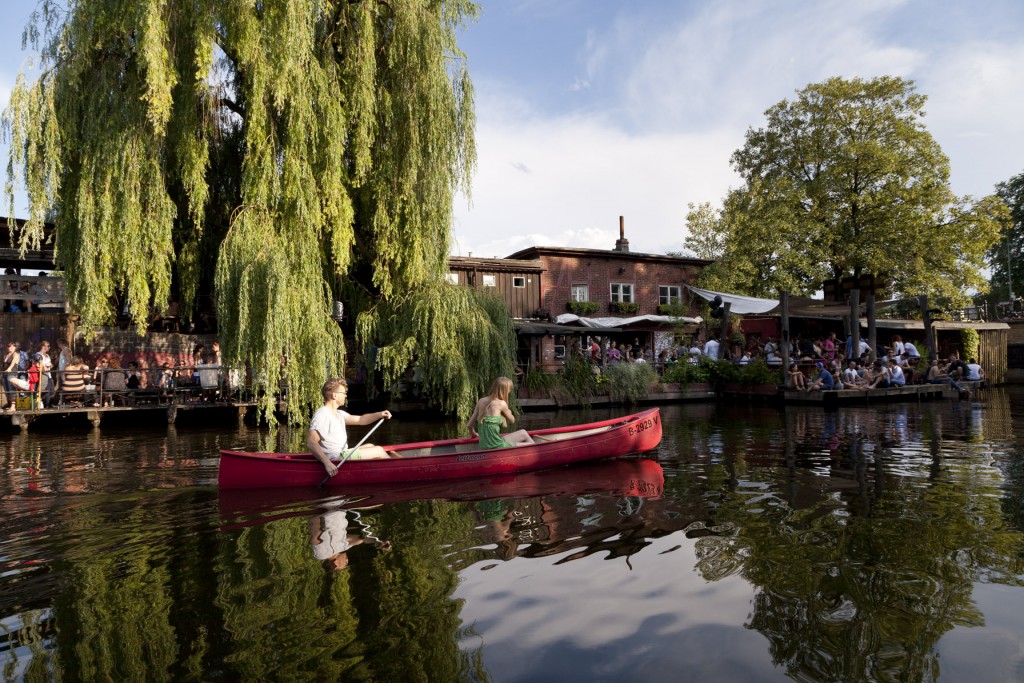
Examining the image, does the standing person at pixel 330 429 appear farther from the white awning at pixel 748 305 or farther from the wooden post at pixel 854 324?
the white awning at pixel 748 305

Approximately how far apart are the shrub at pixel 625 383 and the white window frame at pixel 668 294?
10595mm

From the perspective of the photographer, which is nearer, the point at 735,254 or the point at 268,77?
the point at 268,77

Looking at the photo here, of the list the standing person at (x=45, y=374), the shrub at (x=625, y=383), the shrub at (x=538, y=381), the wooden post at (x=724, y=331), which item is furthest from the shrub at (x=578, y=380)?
the standing person at (x=45, y=374)

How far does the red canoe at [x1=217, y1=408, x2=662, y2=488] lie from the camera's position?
28.2 feet

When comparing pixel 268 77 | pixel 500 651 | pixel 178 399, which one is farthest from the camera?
pixel 178 399

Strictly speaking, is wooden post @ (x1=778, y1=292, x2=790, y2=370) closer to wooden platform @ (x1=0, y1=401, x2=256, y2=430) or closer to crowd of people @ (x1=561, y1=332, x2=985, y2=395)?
Answer: crowd of people @ (x1=561, y1=332, x2=985, y2=395)

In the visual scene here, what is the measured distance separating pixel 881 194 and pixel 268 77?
24646mm

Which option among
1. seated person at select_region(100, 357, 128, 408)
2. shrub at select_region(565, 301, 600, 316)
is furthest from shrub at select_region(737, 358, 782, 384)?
seated person at select_region(100, 357, 128, 408)

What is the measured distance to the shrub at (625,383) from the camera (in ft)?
71.7

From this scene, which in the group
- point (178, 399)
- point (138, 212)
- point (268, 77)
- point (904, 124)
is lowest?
point (178, 399)

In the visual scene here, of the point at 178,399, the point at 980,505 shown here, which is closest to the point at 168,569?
the point at 980,505

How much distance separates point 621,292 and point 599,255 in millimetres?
2061

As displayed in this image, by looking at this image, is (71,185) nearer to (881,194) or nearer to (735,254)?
(735,254)

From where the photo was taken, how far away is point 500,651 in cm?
408
